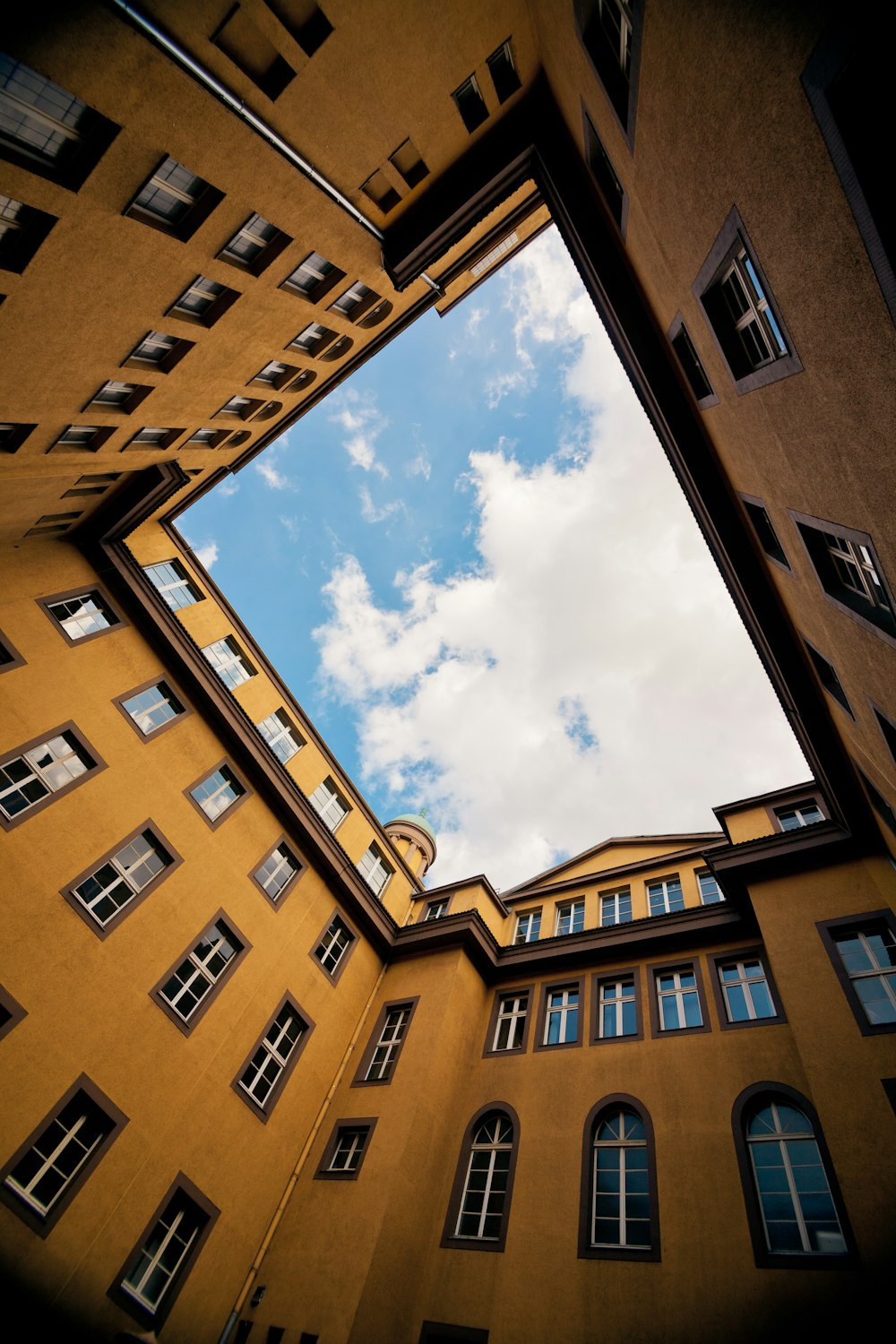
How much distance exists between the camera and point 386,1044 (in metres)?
19.3

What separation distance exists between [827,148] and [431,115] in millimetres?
12846

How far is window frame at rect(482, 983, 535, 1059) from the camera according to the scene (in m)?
18.3

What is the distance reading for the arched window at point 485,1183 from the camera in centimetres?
1440

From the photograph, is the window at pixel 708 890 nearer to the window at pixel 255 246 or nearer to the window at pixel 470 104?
the window at pixel 255 246

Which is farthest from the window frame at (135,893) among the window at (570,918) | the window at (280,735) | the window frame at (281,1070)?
the window at (570,918)

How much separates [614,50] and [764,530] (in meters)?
9.24

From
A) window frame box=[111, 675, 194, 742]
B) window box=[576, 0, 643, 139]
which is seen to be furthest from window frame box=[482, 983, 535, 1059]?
window box=[576, 0, 643, 139]

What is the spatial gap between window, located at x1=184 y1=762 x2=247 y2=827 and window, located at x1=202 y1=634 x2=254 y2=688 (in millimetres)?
2227

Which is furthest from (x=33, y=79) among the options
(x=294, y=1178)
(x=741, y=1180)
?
(x=294, y=1178)

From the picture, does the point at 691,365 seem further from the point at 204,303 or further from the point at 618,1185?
the point at 618,1185

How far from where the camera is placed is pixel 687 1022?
52.1 ft

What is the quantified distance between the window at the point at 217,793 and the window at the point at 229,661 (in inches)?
87.7

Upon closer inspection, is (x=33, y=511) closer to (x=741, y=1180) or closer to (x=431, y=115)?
(x=431, y=115)

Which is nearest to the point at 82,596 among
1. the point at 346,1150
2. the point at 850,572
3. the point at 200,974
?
the point at 200,974
